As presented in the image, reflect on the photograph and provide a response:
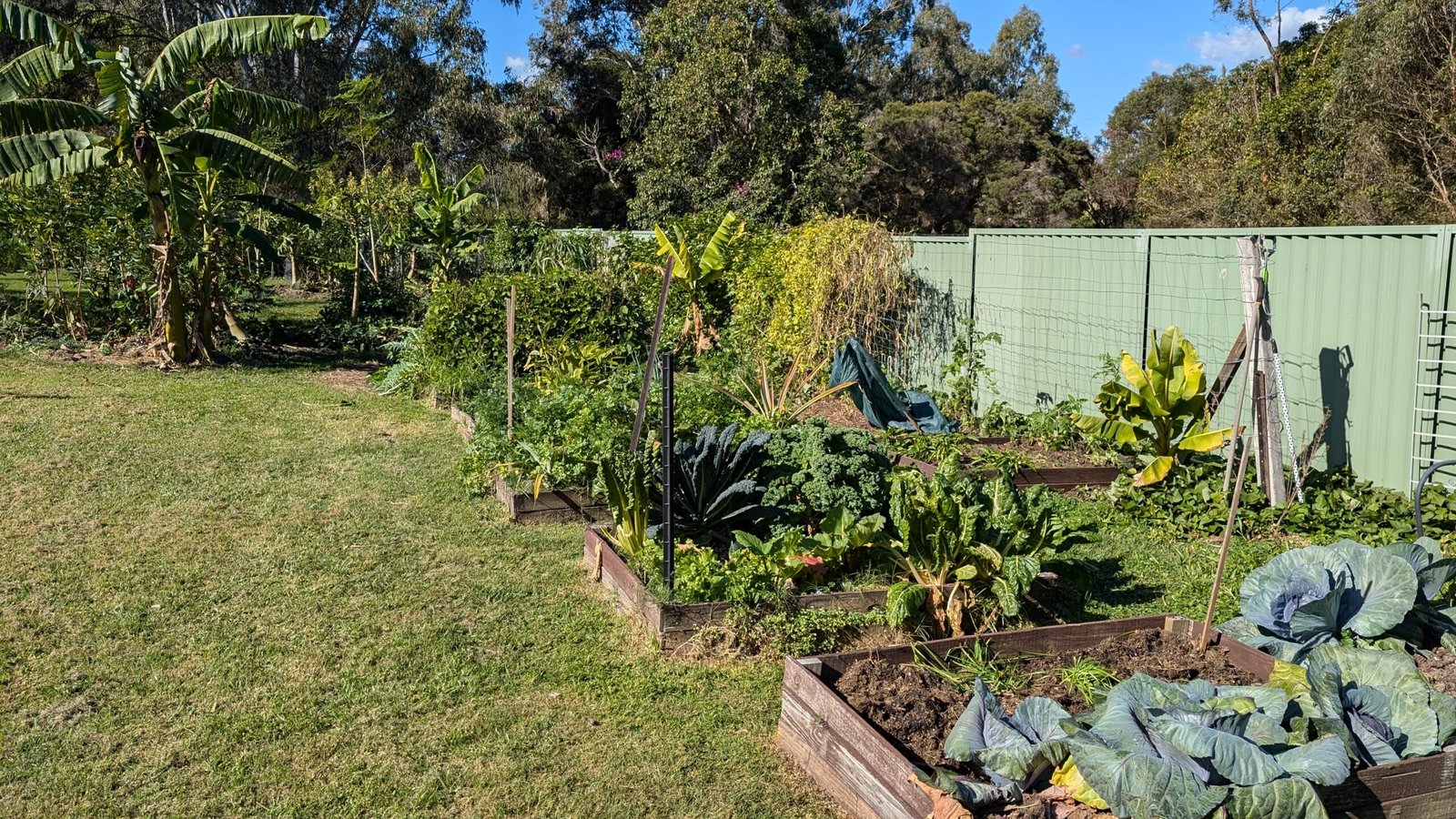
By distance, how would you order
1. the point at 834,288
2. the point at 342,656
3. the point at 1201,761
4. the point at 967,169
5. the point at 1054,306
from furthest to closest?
the point at 967,169 → the point at 834,288 → the point at 1054,306 → the point at 342,656 → the point at 1201,761

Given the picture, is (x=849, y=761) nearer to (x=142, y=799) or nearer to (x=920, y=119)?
(x=142, y=799)

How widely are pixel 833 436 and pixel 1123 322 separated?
14.7 feet

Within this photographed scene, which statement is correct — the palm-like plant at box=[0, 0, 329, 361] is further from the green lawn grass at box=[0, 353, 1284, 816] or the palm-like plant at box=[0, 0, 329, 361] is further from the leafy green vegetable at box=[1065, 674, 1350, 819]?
the leafy green vegetable at box=[1065, 674, 1350, 819]

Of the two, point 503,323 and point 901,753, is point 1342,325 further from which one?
point 503,323

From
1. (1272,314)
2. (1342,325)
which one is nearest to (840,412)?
(1272,314)

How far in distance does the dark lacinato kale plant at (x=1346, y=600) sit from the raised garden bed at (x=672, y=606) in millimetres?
1724

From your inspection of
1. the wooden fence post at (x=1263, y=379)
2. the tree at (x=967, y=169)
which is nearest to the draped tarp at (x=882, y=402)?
the wooden fence post at (x=1263, y=379)

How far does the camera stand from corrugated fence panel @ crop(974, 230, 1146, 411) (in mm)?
9656

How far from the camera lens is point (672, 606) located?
528 cm

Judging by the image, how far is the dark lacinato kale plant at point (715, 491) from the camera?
6.16 m

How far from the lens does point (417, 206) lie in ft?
56.6

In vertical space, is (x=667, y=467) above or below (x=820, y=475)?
above

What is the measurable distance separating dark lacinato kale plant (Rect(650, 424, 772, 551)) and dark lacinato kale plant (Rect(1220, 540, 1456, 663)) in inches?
101

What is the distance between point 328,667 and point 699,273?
31.2ft
